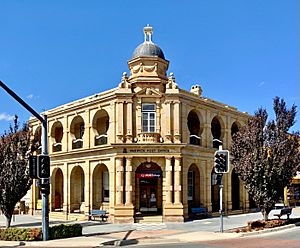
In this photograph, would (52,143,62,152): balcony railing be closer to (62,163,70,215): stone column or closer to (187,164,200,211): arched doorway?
(62,163,70,215): stone column

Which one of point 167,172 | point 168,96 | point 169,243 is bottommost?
point 169,243

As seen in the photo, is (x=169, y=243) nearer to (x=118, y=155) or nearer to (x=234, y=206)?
(x=118, y=155)

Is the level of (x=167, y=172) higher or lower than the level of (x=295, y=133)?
lower

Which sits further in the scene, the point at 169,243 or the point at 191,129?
the point at 191,129

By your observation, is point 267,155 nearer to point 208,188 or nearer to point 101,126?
point 208,188

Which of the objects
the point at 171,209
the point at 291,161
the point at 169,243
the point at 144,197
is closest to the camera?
the point at 169,243

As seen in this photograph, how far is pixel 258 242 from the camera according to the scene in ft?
60.8

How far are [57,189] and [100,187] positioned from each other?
7071mm

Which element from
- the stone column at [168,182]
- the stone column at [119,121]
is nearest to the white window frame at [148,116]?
the stone column at [119,121]

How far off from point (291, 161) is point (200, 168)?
31.0 feet

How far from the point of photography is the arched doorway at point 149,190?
3126cm

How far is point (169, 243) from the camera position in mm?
A: 19812

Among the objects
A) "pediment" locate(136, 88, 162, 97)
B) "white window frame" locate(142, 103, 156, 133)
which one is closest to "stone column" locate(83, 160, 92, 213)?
"white window frame" locate(142, 103, 156, 133)

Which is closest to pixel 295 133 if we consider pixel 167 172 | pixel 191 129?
pixel 167 172
